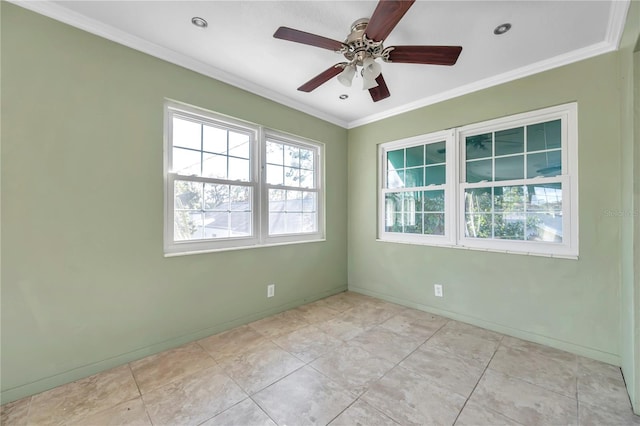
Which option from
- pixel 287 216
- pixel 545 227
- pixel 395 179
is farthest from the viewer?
pixel 395 179

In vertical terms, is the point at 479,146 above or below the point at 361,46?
below

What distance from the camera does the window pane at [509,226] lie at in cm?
257

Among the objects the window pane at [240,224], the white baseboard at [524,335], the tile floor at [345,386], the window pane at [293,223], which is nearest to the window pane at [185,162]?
the window pane at [240,224]

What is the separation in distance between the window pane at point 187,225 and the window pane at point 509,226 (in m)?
3.02

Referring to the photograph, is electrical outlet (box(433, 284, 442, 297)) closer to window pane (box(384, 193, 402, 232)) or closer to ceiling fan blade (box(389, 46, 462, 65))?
window pane (box(384, 193, 402, 232))

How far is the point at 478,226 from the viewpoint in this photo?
2836 mm

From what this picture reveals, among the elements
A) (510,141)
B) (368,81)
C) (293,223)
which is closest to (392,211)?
(293,223)

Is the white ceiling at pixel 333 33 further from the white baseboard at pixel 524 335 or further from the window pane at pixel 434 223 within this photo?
the white baseboard at pixel 524 335

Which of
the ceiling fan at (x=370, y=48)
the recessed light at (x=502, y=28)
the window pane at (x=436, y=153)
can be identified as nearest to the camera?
the ceiling fan at (x=370, y=48)

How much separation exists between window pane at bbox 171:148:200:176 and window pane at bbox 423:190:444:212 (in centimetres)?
264

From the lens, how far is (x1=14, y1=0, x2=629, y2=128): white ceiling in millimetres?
1754

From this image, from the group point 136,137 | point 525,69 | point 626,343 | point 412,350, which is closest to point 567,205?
point 626,343

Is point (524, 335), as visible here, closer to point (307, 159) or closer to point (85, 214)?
point (307, 159)

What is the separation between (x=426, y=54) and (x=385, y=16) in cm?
50
